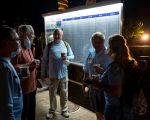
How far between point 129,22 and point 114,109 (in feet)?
7.32

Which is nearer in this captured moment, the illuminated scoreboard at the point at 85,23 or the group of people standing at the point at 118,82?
the group of people standing at the point at 118,82

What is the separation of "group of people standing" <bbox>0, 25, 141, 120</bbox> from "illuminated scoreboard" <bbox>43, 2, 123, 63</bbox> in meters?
0.54

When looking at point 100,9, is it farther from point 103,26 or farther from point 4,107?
point 4,107

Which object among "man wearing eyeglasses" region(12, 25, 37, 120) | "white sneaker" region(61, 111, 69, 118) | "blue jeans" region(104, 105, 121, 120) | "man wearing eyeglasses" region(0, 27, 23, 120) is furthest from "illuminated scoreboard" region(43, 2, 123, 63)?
"man wearing eyeglasses" region(0, 27, 23, 120)

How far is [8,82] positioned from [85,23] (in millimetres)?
3650

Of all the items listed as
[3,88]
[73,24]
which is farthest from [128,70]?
[73,24]

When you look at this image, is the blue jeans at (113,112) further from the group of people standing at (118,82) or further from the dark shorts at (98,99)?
the dark shorts at (98,99)

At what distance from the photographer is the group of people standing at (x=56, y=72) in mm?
2286

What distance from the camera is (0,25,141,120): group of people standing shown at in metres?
2.29

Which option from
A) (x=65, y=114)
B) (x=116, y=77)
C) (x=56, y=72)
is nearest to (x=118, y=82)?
(x=116, y=77)

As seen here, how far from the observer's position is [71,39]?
617cm

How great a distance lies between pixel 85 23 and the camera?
554 cm

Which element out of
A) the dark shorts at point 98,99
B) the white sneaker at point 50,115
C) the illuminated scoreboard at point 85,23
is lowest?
the white sneaker at point 50,115

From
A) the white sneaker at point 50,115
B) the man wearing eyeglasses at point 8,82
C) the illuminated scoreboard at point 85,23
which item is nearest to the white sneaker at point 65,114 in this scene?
the white sneaker at point 50,115
